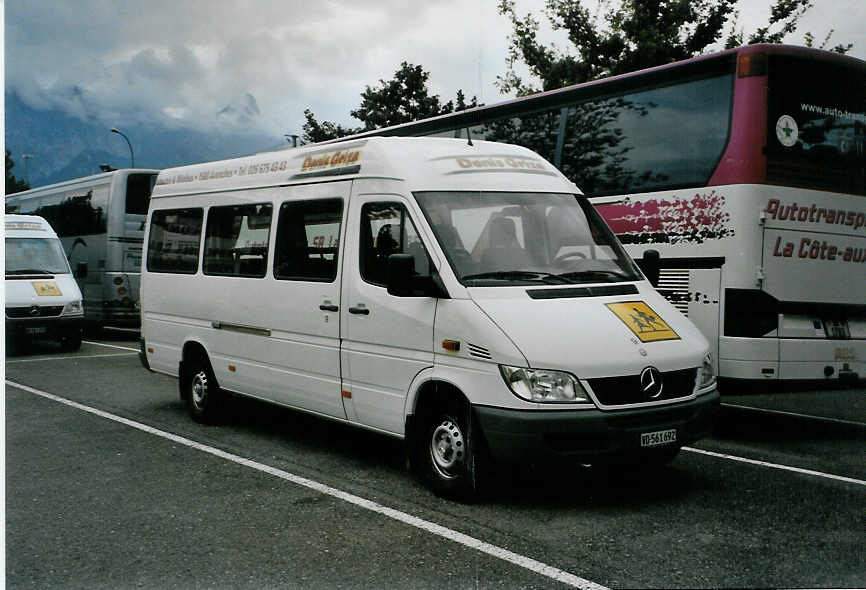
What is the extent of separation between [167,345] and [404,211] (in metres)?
4.00

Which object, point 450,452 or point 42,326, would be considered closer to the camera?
point 450,452

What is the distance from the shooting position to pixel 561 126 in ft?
32.1

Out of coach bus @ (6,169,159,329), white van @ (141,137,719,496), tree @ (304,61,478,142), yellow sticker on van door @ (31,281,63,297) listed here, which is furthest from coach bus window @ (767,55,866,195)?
tree @ (304,61,478,142)

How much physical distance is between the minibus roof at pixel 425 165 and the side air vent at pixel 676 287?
1869 mm

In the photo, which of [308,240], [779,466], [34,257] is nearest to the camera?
[779,466]

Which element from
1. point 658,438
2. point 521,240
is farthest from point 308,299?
point 658,438

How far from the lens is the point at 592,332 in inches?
216

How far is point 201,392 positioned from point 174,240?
1668 millimetres

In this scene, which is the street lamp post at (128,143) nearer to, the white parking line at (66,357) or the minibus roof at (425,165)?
the white parking line at (66,357)

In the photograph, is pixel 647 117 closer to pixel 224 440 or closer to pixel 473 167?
pixel 473 167

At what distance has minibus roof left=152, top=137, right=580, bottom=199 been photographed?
642 centimetres

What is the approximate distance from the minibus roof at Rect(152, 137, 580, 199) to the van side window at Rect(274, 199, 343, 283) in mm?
231

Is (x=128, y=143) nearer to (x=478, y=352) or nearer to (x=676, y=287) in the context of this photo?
(x=676, y=287)

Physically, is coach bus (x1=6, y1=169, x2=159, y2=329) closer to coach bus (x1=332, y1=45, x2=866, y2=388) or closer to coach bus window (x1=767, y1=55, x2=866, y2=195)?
coach bus (x1=332, y1=45, x2=866, y2=388)
